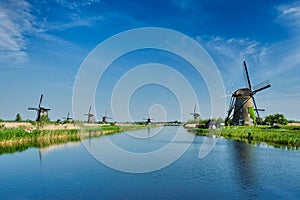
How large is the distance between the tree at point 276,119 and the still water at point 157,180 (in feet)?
122

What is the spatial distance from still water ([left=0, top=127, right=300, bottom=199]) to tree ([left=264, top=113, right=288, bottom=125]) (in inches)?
1470

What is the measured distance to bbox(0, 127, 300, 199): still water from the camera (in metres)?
9.03

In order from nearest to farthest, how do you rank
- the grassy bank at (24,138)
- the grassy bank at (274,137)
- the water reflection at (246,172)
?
the water reflection at (246,172)
the grassy bank at (24,138)
the grassy bank at (274,137)

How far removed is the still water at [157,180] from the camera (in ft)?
29.6

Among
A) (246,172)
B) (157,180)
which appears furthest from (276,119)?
(157,180)

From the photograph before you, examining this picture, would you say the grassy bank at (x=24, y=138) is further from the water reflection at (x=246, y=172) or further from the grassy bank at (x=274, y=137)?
the grassy bank at (x=274, y=137)

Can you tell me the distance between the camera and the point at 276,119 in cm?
5094

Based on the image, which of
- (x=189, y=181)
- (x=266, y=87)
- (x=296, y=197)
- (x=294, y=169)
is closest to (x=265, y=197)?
(x=296, y=197)

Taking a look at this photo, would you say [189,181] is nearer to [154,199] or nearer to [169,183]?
[169,183]

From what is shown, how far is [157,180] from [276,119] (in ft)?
150

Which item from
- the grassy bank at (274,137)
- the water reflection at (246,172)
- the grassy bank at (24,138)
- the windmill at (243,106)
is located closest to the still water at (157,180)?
the water reflection at (246,172)

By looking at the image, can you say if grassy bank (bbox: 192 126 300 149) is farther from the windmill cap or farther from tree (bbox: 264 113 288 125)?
tree (bbox: 264 113 288 125)

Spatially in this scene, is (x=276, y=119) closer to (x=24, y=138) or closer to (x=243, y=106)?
(x=243, y=106)

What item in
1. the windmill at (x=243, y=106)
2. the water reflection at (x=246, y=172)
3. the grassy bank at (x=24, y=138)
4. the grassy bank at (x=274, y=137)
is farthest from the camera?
the windmill at (x=243, y=106)
